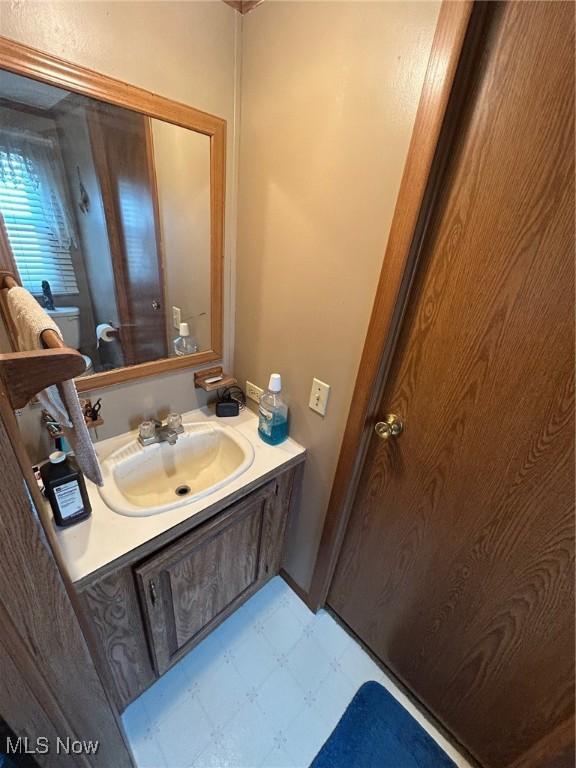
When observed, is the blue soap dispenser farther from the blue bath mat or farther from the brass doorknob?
the blue bath mat

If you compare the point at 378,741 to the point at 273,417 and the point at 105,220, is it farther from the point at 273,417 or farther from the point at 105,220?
the point at 105,220

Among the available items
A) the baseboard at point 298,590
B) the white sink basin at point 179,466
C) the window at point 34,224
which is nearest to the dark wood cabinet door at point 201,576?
the white sink basin at point 179,466

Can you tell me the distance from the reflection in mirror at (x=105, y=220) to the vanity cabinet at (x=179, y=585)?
1.96 feet

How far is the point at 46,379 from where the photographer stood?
45cm

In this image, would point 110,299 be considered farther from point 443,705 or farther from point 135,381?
point 443,705

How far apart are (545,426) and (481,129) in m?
0.61

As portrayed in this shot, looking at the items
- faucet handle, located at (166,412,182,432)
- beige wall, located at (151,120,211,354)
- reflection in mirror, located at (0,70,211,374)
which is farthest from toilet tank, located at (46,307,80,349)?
faucet handle, located at (166,412,182,432)

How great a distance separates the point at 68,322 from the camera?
2.89 ft

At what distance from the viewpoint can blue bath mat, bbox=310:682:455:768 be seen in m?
0.97

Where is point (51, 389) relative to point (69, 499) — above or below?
above

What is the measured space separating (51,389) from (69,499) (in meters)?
0.30

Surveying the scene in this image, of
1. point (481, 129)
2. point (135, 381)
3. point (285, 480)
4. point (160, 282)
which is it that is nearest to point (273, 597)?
point (285, 480)

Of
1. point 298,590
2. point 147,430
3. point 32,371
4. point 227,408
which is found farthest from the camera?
point 298,590

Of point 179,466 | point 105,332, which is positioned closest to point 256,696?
point 179,466
